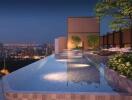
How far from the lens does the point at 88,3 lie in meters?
28.8

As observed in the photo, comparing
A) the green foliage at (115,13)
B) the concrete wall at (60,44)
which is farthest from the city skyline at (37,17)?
the green foliage at (115,13)

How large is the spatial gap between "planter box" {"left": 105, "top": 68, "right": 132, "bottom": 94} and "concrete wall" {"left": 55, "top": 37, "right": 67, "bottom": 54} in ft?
73.4

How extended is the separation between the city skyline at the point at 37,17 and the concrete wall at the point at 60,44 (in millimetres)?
1433

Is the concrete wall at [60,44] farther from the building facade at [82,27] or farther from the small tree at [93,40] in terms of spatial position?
the small tree at [93,40]

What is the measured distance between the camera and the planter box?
4480 mm

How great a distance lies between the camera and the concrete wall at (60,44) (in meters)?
28.4

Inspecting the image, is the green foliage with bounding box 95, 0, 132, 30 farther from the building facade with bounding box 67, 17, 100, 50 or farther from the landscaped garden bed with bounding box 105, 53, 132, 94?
the building facade with bounding box 67, 17, 100, 50

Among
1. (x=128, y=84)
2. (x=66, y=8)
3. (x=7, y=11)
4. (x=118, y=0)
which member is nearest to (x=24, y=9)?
(x=7, y=11)

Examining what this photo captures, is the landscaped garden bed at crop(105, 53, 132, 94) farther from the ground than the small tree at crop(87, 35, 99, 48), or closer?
closer

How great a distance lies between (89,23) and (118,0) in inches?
934

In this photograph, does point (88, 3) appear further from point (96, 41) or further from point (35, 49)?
point (35, 49)

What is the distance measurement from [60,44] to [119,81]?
2417 cm

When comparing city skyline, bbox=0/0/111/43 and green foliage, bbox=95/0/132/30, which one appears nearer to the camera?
green foliage, bbox=95/0/132/30

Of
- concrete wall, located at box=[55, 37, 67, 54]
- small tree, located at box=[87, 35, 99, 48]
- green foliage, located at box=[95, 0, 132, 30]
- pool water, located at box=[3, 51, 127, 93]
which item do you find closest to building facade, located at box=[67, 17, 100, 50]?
concrete wall, located at box=[55, 37, 67, 54]
